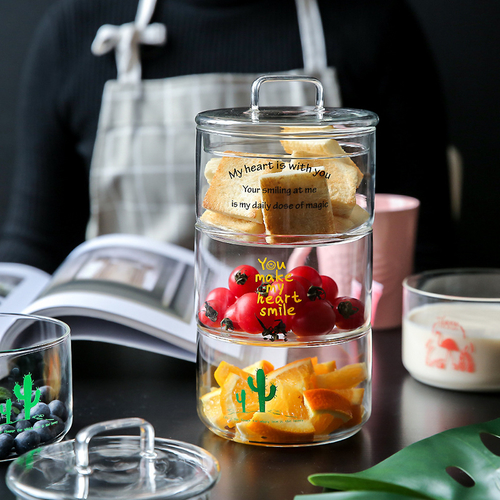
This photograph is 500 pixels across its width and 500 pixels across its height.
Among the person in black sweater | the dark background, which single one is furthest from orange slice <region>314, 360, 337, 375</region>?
the dark background

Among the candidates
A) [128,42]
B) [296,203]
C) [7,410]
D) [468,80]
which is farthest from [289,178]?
[468,80]

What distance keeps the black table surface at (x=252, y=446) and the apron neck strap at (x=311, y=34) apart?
770 millimetres

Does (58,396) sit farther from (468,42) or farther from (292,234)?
(468,42)

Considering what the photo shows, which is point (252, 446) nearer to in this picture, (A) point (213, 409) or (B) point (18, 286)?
(A) point (213, 409)

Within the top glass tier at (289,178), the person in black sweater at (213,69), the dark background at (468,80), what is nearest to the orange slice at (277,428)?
the top glass tier at (289,178)

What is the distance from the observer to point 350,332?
50 centimetres

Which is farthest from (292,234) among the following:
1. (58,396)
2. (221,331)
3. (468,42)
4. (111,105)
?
(468,42)

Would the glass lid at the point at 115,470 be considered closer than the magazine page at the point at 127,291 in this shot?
Yes

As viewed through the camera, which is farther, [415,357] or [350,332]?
[415,357]

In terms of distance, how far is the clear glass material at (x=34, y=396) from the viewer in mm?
454

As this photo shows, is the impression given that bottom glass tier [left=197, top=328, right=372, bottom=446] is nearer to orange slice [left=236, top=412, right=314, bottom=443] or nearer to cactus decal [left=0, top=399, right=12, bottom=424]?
orange slice [left=236, top=412, right=314, bottom=443]

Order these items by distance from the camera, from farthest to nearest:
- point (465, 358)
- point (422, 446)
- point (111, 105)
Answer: point (111, 105), point (465, 358), point (422, 446)

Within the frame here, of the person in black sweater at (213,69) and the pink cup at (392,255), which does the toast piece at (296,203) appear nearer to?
the pink cup at (392,255)

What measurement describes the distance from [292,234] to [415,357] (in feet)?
0.76
